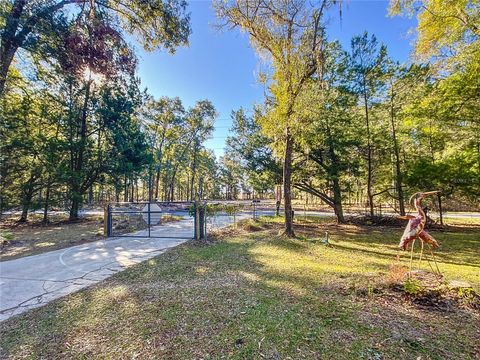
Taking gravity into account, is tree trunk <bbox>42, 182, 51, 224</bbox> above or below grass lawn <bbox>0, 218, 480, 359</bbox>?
→ above

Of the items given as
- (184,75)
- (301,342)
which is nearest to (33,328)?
(301,342)

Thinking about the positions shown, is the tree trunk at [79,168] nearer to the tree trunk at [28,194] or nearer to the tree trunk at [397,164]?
the tree trunk at [28,194]

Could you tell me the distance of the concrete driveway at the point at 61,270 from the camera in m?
3.27

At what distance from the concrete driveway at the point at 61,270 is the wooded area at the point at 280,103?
158 inches

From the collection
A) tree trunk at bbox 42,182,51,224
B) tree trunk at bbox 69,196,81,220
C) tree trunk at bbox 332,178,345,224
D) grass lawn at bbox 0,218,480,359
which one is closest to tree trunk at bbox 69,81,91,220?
tree trunk at bbox 69,196,81,220

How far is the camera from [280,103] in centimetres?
758

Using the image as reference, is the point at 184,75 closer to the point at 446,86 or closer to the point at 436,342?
the point at 446,86

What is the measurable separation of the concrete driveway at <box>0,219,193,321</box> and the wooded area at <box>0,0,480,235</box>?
4.01 metres

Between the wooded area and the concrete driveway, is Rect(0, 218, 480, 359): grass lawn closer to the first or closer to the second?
the concrete driveway

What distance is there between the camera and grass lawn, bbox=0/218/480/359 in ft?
6.41

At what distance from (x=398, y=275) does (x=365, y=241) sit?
526 centimetres

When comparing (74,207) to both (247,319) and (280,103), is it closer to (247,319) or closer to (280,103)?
(280,103)

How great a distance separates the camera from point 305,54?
732cm

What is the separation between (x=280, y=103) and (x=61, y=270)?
23.3 feet
